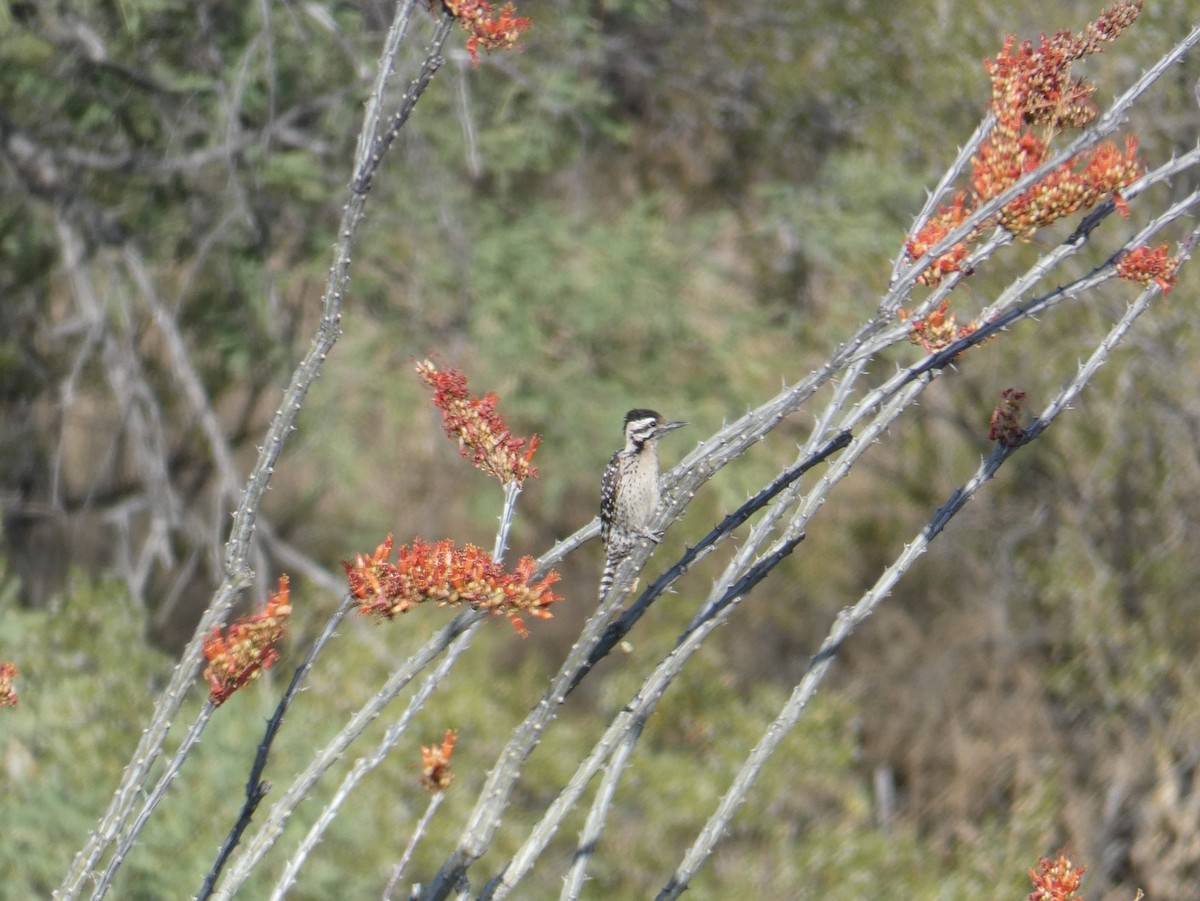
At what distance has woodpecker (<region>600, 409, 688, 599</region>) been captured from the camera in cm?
523

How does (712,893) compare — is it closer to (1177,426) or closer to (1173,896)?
(1173,896)

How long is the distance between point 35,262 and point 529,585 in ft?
33.2

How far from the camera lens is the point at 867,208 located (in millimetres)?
12102

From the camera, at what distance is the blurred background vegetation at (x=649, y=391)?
8969 mm

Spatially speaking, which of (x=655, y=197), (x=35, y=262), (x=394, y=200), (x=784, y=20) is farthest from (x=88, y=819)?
(x=784, y=20)

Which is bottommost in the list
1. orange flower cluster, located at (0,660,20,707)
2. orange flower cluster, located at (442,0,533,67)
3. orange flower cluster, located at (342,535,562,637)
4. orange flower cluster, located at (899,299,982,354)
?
orange flower cluster, located at (342,535,562,637)

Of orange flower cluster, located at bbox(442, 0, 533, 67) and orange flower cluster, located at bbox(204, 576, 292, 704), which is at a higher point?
orange flower cluster, located at bbox(442, 0, 533, 67)

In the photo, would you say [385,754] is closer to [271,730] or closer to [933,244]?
[271,730]

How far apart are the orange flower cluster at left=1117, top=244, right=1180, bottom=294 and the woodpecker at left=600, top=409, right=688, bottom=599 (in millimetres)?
2200

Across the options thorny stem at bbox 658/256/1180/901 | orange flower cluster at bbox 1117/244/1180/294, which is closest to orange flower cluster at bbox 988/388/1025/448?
thorny stem at bbox 658/256/1180/901

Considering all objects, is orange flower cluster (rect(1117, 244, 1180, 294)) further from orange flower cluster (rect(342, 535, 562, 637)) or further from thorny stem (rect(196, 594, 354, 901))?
thorny stem (rect(196, 594, 354, 901))

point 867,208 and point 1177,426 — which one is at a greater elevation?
point 867,208

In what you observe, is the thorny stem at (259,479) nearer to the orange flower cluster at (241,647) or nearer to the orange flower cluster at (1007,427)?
the orange flower cluster at (241,647)

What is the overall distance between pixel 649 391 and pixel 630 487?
693cm
